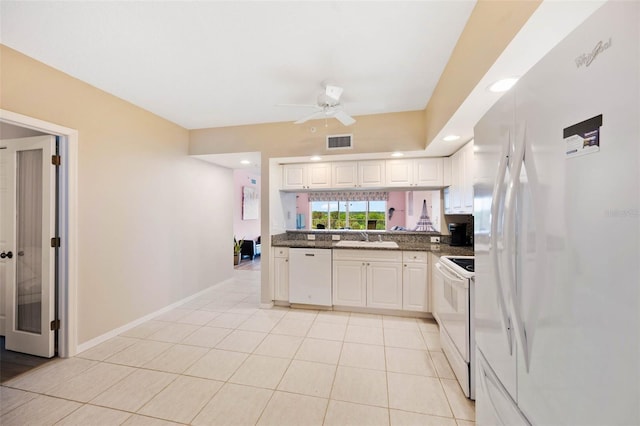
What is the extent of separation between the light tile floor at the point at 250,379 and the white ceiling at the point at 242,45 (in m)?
2.71

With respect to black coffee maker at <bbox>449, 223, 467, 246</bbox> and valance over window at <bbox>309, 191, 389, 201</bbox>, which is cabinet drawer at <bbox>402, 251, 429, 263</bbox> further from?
valance over window at <bbox>309, 191, 389, 201</bbox>

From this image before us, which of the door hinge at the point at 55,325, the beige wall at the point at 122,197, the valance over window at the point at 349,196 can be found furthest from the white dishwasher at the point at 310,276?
the door hinge at the point at 55,325

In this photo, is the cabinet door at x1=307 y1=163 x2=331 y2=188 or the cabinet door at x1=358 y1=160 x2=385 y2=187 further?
the cabinet door at x1=307 y1=163 x2=331 y2=188

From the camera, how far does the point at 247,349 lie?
8.20 ft

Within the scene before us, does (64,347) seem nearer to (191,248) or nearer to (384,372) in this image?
(191,248)

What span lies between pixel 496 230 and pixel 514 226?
0.44 ft

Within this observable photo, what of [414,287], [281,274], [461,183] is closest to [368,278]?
[414,287]

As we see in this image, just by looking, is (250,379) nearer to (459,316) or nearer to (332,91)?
(459,316)

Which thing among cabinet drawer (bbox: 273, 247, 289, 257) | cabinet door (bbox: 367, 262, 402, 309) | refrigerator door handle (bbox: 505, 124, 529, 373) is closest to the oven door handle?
cabinet door (bbox: 367, 262, 402, 309)

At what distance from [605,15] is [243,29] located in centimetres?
196

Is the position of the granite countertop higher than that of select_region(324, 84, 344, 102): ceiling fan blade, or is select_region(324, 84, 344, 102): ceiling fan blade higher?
select_region(324, 84, 344, 102): ceiling fan blade

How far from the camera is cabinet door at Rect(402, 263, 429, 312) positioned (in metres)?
3.18

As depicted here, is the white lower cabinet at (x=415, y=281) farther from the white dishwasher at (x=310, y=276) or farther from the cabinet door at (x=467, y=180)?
the white dishwasher at (x=310, y=276)

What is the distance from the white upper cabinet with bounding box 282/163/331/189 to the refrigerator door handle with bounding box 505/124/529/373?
291 centimetres
